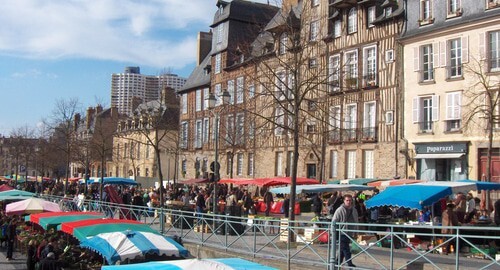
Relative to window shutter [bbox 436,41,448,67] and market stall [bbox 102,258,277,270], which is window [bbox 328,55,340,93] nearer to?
window shutter [bbox 436,41,448,67]

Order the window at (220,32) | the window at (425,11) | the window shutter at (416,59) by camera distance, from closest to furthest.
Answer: the window at (425,11)
the window shutter at (416,59)
the window at (220,32)

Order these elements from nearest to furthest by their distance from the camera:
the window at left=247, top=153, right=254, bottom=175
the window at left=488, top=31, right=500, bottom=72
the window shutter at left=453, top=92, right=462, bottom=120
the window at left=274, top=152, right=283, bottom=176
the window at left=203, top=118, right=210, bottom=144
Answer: the window at left=488, top=31, right=500, bottom=72, the window shutter at left=453, top=92, right=462, bottom=120, the window at left=274, top=152, right=283, bottom=176, the window at left=247, top=153, right=254, bottom=175, the window at left=203, top=118, right=210, bottom=144

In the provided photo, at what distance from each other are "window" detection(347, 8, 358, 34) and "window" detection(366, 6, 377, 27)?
0.90 meters

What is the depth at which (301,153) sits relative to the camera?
36688 mm

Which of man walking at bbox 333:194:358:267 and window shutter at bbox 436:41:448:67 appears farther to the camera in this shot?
window shutter at bbox 436:41:448:67

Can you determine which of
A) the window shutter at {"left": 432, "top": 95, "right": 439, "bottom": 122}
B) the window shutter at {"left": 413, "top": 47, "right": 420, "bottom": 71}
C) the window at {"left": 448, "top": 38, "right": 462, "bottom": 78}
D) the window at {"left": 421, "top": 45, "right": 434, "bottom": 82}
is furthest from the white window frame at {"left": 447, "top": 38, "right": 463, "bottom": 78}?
the window shutter at {"left": 413, "top": 47, "right": 420, "bottom": 71}

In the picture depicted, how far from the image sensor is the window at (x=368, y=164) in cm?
3162

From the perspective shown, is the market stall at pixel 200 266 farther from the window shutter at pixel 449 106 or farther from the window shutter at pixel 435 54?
the window shutter at pixel 435 54

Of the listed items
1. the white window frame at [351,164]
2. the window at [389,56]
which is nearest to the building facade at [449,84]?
the window at [389,56]

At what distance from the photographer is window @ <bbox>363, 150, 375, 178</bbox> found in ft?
104

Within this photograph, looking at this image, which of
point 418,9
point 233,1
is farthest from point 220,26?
point 418,9

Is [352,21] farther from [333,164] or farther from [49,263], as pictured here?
[49,263]

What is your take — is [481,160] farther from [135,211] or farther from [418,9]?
[135,211]

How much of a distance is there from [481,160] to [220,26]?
2845cm
